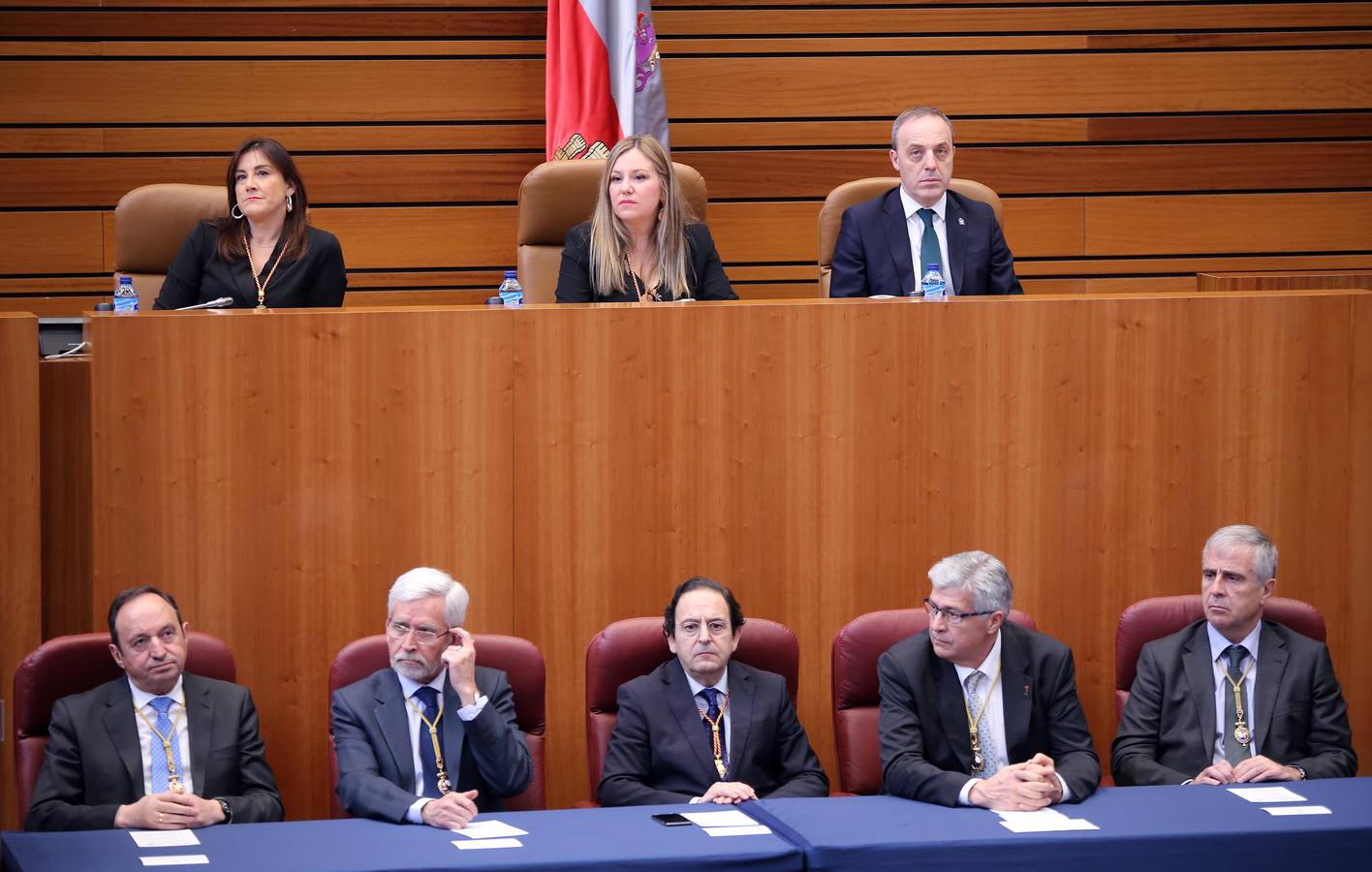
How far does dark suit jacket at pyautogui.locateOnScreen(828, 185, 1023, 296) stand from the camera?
5266 mm

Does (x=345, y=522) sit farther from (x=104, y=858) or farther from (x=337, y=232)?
(x=337, y=232)

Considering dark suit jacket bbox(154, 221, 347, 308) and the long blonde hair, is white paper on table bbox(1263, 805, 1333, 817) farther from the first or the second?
dark suit jacket bbox(154, 221, 347, 308)

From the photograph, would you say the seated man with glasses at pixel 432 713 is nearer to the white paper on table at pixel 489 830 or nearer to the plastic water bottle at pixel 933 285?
the white paper on table at pixel 489 830

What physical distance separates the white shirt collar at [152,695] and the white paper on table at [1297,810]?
2.45 m

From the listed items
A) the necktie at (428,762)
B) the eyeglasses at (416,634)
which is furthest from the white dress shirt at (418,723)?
the eyeglasses at (416,634)

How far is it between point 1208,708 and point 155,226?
3.56 m

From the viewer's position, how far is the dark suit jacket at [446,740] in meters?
3.85

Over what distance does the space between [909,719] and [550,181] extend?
245cm

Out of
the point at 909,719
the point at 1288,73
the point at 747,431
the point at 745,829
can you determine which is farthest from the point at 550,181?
the point at 1288,73

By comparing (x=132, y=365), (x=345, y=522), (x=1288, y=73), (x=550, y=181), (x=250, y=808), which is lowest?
(x=250, y=808)

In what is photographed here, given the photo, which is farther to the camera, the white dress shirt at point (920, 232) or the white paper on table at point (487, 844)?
the white dress shirt at point (920, 232)

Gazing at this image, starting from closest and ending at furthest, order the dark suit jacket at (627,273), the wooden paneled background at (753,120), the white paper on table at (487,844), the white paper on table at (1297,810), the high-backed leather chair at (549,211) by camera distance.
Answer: the white paper on table at (487,844) < the white paper on table at (1297,810) < the dark suit jacket at (627,273) < the high-backed leather chair at (549,211) < the wooden paneled background at (753,120)

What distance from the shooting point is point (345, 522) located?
444 centimetres

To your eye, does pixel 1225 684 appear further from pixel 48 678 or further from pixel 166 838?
pixel 48 678
